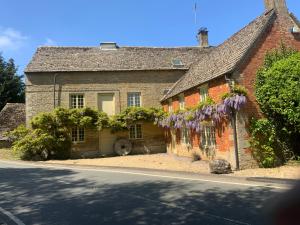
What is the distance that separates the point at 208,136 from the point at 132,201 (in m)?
12.2

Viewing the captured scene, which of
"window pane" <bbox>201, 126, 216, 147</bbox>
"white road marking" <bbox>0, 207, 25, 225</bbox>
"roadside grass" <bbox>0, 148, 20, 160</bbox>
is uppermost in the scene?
"window pane" <bbox>201, 126, 216, 147</bbox>

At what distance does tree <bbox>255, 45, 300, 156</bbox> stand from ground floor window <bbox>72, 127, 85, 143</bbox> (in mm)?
16361

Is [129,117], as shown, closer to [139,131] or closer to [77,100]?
[139,131]

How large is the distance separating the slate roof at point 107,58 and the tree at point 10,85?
2050 cm

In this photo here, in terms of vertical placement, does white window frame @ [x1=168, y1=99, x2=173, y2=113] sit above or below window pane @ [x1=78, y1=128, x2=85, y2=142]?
above

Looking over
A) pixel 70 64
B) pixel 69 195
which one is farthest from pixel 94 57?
pixel 69 195

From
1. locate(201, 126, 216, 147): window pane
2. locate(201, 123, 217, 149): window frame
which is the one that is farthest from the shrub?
locate(201, 126, 216, 147): window pane

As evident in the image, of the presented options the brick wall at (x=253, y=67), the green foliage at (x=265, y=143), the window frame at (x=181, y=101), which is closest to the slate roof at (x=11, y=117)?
the window frame at (x=181, y=101)

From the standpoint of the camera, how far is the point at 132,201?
10117mm

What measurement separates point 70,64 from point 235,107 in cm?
1856

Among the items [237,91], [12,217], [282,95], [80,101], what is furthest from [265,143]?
[80,101]

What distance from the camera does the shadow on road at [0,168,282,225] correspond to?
26.2 ft

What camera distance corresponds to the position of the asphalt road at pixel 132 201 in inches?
315

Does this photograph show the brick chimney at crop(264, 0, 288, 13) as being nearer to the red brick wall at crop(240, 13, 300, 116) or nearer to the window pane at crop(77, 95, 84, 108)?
the red brick wall at crop(240, 13, 300, 116)
